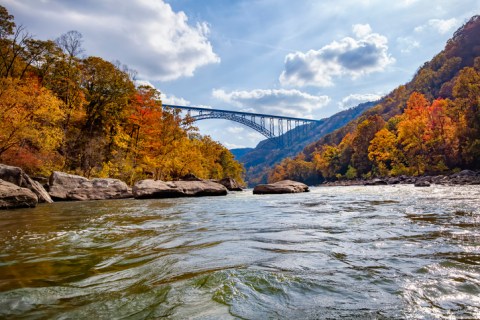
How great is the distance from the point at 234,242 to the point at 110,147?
23.5 metres

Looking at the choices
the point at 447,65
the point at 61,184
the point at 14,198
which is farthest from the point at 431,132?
the point at 447,65

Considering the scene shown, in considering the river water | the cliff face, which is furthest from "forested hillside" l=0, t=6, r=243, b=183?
the cliff face

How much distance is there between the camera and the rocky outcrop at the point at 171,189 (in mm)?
14818

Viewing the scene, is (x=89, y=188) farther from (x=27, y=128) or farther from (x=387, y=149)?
(x=387, y=149)

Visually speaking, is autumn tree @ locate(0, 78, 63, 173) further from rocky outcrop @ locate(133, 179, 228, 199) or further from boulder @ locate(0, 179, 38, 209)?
boulder @ locate(0, 179, 38, 209)

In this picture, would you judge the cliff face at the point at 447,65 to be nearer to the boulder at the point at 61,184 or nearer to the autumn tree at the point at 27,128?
the boulder at the point at 61,184

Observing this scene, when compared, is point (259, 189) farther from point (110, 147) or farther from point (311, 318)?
point (311, 318)

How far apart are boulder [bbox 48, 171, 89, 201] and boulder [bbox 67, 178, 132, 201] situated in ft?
0.61

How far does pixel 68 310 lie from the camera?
1773 mm

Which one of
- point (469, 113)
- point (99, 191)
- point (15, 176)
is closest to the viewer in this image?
point (15, 176)

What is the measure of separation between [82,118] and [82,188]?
1075 cm

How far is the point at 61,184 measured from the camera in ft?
46.2

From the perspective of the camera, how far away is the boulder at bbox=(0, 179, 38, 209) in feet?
29.7

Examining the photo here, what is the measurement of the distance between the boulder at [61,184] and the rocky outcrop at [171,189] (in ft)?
8.97
